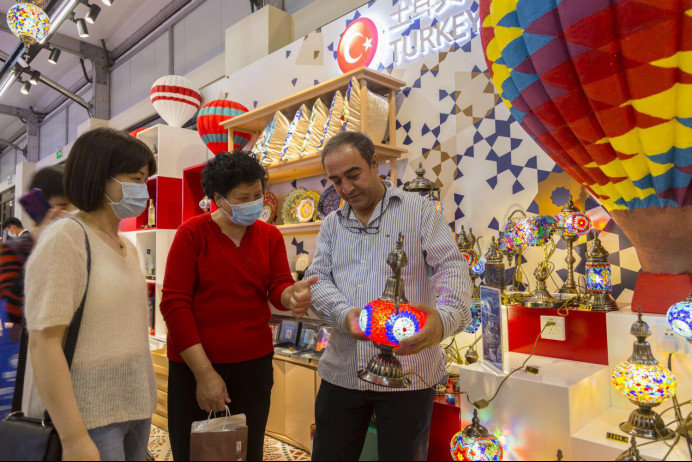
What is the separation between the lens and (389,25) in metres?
3.01

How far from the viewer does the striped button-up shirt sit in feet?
4.38

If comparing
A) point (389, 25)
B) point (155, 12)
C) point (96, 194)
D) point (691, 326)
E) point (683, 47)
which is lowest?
point (691, 326)

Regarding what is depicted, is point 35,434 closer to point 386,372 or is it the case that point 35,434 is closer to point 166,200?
point 386,372

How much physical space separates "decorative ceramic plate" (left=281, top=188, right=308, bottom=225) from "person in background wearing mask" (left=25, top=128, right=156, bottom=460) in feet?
7.59

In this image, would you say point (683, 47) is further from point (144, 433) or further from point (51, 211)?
point (51, 211)

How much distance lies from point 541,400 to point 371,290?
76 cm

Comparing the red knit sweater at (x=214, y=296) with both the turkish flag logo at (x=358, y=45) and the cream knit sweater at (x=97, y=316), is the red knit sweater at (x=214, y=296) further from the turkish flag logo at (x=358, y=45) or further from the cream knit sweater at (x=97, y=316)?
the turkish flag logo at (x=358, y=45)

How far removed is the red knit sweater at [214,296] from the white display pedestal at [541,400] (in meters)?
0.85

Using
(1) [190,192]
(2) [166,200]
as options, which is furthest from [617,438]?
(2) [166,200]

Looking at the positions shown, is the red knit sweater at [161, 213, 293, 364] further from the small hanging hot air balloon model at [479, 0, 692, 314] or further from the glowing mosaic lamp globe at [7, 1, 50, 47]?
the glowing mosaic lamp globe at [7, 1, 50, 47]

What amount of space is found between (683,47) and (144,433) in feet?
5.33

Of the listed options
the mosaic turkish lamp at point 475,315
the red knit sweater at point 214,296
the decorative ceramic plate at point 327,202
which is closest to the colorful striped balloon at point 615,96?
the mosaic turkish lamp at point 475,315

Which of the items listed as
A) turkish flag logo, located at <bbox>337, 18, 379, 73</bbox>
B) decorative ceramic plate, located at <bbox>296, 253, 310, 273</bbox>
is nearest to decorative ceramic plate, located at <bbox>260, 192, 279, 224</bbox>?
decorative ceramic plate, located at <bbox>296, 253, 310, 273</bbox>

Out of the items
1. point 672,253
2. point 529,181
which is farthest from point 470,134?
point 672,253
